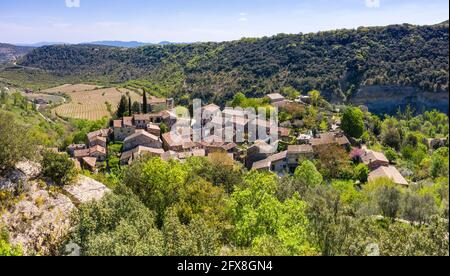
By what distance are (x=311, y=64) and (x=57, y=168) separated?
3023 inches

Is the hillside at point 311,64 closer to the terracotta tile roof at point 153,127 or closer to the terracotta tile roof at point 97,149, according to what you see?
the terracotta tile roof at point 153,127

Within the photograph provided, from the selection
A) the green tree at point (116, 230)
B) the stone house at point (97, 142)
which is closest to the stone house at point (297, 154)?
the stone house at point (97, 142)

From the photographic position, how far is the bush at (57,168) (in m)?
15.1

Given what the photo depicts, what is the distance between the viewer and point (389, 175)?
1438 inches

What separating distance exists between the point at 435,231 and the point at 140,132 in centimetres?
3912

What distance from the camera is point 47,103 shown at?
283ft

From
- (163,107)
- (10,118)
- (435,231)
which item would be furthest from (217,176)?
(163,107)

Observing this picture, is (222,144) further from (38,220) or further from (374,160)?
(38,220)

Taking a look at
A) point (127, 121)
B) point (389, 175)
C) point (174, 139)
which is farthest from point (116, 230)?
point (127, 121)

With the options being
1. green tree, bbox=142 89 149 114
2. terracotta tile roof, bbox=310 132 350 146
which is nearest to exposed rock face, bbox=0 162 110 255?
terracotta tile roof, bbox=310 132 350 146

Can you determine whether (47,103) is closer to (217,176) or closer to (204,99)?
(204,99)

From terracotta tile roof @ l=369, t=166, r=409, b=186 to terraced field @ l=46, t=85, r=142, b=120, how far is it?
53.2 metres

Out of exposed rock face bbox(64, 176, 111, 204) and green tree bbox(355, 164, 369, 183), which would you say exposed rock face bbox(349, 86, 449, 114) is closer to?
green tree bbox(355, 164, 369, 183)
